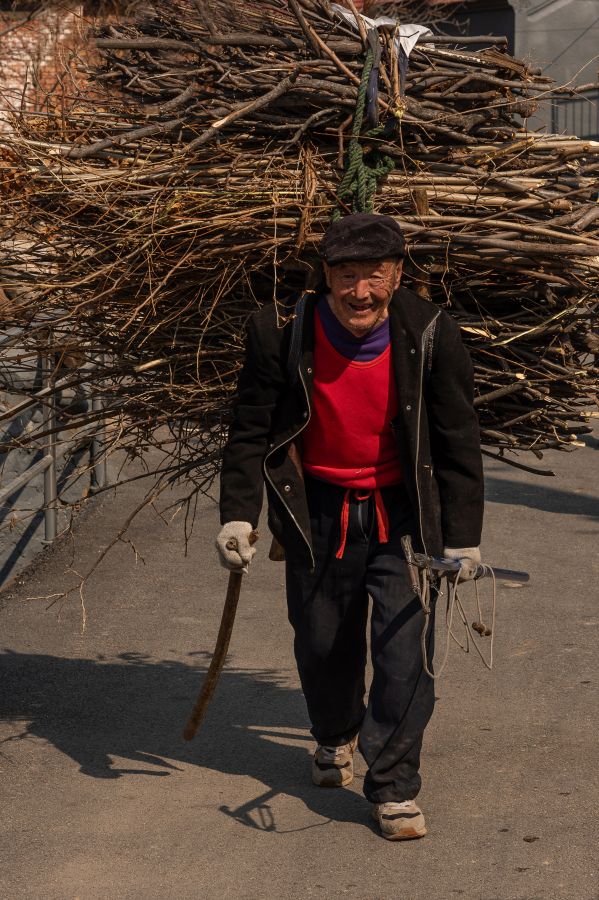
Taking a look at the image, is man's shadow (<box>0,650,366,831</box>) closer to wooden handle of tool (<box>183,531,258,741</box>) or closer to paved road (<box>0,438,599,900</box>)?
paved road (<box>0,438,599,900</box>)

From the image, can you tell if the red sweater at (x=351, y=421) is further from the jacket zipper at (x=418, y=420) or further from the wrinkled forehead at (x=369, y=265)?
the wrinkled forehead at (x=369, y=265)

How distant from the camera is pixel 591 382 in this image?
14.1 feet

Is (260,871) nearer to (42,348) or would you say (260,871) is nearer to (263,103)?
(42,348)

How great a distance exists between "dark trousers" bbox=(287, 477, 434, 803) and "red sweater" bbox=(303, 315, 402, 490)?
0.07 m

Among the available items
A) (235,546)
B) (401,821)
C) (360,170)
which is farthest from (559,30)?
(401,821)

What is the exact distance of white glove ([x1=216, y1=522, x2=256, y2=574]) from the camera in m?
4.04

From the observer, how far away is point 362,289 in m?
3.84

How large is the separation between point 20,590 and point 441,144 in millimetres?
3725

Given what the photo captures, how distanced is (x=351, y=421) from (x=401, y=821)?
3.91 feet

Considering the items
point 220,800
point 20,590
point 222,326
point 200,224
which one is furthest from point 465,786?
point 20,590

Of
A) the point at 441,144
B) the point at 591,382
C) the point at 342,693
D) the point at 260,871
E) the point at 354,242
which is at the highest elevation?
the point at 441,144

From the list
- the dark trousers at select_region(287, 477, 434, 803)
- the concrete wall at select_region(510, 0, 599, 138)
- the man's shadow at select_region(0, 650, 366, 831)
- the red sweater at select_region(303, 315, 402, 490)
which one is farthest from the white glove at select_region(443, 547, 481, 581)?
the concrete wall at select_region(510, 0, 599, 138)

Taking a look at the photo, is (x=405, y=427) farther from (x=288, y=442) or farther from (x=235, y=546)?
(x=235, y=546)

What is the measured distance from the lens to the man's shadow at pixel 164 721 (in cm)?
452
